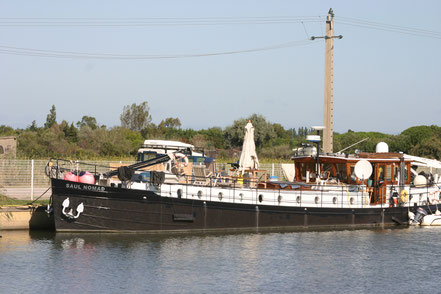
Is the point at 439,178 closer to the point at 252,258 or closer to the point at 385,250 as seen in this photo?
the point at 385,250

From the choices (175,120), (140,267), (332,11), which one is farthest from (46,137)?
(175,120)

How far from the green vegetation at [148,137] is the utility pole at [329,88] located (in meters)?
5.51

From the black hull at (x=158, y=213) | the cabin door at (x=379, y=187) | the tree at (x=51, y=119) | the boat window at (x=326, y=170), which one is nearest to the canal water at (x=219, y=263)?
the black hull at (x=158, y=213)

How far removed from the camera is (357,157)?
34.2 metres

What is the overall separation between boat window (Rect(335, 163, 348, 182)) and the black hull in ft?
6.39

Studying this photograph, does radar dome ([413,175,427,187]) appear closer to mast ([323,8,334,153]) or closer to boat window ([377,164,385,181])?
boat window ([377,164,385,181])

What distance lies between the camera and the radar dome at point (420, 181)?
3689 cm

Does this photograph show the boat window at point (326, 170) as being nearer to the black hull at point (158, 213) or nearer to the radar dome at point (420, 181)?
the black hull at point (158, 213)

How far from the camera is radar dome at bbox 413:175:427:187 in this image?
36.9 metres

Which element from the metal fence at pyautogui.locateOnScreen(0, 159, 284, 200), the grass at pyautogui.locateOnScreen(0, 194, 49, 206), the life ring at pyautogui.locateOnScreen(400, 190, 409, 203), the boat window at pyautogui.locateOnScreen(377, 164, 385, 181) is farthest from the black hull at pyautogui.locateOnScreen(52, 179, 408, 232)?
the metal fence at pyautogui.locateOnScreen(0, 159, 284, 200)

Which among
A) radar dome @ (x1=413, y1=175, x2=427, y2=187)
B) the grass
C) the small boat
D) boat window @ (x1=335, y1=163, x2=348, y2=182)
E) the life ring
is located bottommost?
the small boat

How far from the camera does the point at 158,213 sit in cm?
2948

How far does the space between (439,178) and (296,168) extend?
922 centimetres

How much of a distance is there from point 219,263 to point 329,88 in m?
17.4
